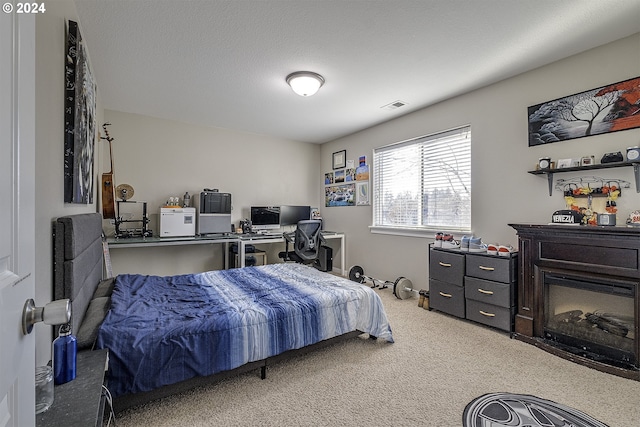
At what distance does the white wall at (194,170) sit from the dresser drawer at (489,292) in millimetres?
3214

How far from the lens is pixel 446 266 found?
309 centimetres

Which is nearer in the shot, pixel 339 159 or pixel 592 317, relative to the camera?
pixel 592 317

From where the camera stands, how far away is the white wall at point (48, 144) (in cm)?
120

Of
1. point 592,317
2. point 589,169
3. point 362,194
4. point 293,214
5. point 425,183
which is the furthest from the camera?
point 293,214

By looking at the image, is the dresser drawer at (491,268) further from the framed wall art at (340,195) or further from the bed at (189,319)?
the framed wall art at (340,195)

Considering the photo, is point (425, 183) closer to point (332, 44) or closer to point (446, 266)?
point (446, 266)

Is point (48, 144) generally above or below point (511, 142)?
below

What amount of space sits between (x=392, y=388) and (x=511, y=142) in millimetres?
2617

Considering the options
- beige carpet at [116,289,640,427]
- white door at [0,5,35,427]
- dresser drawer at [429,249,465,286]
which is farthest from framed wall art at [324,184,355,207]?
white door at [0,5,35,427]

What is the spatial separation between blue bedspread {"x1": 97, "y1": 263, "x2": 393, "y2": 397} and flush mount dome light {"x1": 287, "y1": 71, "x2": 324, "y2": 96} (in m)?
1.92

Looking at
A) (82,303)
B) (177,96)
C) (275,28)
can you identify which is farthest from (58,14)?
(177,96)

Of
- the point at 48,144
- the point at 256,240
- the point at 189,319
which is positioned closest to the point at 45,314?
the point at 48,144

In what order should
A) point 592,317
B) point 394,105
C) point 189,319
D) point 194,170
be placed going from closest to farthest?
point 189,319
point 592,317
point 394,105
point 194,170

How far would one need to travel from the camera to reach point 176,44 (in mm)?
2312
